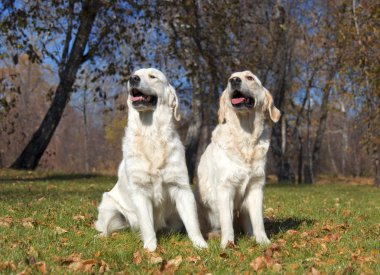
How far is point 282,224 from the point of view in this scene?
19.4 feet

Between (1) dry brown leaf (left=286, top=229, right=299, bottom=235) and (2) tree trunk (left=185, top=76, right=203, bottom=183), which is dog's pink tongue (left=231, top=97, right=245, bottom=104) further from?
(2) tree trunk (left=185, top=76, right=203, bottom=183)

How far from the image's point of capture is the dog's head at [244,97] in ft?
15.8

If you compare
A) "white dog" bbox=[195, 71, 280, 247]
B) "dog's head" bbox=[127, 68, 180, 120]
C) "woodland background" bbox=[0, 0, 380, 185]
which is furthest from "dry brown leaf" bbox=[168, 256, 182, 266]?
"woodland background" bbox=[0, 0, 380, 185]

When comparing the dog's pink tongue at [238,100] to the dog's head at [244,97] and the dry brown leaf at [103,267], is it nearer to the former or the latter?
the dog's head at [244,97]

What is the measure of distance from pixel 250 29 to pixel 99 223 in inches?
609

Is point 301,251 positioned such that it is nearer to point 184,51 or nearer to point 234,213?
point 234,213

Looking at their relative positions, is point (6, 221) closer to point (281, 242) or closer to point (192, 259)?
point (192, 259)

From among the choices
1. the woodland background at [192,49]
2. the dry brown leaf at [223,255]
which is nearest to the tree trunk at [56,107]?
the woodland background at [192,49]

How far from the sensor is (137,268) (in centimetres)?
353

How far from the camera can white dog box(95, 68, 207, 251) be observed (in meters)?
4.51

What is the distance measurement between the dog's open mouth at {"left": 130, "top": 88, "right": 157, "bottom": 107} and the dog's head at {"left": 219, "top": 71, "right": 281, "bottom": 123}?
0.73 metres

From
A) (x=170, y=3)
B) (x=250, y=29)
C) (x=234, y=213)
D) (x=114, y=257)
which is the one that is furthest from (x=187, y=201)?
(x=250, y=29)

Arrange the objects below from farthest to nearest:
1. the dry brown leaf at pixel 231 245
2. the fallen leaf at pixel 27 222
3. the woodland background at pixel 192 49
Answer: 1. the woodland background at pixel 192 49
2. the fallen leaf at pixel 27 222
3. the dry brown leaf at pixel 231 245

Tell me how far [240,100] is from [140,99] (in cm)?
97
